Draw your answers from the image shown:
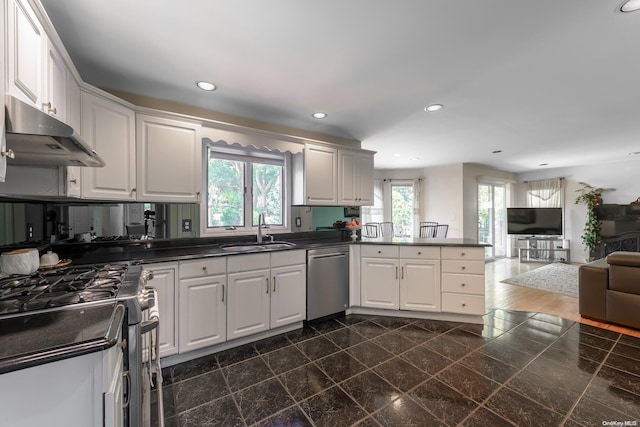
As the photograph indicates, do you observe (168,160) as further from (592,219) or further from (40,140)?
(592,219)

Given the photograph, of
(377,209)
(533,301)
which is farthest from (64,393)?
(377,209)

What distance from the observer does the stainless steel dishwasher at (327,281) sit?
9.40 feet

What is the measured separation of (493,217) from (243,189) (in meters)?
6.80

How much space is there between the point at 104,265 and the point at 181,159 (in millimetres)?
1049

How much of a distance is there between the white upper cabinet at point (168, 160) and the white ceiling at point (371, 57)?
1.15 feet

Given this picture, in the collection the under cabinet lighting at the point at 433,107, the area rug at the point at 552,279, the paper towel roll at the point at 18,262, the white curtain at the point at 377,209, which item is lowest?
the area rug at the point at 552,279

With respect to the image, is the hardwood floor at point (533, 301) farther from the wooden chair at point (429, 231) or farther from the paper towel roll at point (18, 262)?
the paper towel roll at point (18, 262)

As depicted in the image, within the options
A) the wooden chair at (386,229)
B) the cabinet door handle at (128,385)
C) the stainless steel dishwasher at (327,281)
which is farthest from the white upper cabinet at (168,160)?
the wooden chair at (386,229)

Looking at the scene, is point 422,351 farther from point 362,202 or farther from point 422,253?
point 362,202

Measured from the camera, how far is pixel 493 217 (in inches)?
283

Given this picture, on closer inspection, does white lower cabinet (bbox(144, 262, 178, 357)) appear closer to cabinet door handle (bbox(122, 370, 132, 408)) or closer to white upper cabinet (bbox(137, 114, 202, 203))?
white upper cabinet (bbox(137, 114, 202, 203))

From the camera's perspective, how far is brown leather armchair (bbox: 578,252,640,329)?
266 centimetres

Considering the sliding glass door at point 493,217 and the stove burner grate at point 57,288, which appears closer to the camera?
the stove burner grate at point 57,288

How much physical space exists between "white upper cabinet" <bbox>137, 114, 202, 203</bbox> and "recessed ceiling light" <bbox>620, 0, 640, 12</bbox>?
2986 mm
